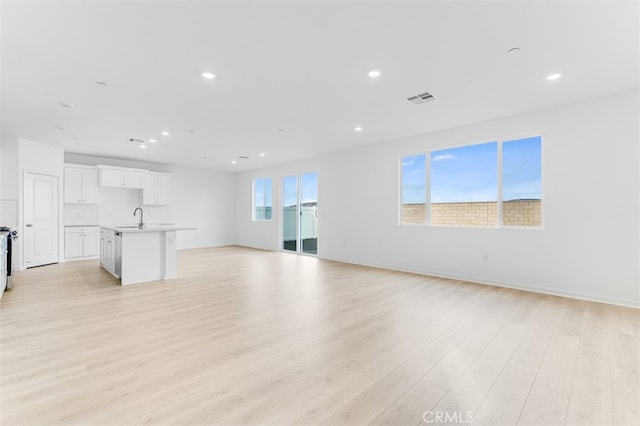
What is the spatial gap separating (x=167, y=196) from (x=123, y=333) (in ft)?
23.1

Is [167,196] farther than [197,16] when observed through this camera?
Yes

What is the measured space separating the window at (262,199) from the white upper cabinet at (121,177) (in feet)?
11.4

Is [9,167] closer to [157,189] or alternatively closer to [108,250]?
[108,250]

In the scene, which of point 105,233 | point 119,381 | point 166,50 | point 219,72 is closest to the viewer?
point 119,381

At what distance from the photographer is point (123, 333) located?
2891 mm

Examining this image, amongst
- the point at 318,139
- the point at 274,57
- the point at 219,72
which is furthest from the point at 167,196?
the point at 274,57

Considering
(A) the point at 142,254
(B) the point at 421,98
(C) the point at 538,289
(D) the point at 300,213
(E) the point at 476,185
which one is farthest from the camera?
(D) the point at 300,213

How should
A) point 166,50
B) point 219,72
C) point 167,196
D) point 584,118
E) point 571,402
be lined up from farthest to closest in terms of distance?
point 167,196
point 584,118
point 219,72
point 166,50
point 571,402

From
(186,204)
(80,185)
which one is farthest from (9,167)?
(186,204)

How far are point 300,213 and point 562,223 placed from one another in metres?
6.13

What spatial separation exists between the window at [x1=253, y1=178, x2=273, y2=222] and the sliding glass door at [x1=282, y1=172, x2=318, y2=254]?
0.77 m

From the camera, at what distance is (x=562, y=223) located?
4.29 metres

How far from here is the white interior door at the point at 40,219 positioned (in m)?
6.18

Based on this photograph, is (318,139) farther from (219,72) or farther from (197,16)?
(197,16)
